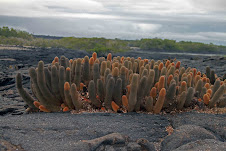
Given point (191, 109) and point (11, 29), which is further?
point (11, 29)

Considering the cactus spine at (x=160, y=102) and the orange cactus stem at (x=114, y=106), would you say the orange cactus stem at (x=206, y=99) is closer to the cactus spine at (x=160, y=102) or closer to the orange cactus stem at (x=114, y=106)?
the cactus spine at (x=160, y=102)

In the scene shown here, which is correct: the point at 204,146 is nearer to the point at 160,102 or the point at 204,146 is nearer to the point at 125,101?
the point at 160,102

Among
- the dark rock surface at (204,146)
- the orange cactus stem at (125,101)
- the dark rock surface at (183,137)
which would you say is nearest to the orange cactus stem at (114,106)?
the orange cactus stem at (125,101)

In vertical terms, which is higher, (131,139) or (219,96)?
(219,96)

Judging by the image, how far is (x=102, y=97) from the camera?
15.4 ft

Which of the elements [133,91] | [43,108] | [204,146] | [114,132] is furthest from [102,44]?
[204,146]

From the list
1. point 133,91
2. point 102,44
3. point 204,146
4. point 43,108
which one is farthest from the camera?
point 102,44

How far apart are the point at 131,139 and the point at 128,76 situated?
6.10ft

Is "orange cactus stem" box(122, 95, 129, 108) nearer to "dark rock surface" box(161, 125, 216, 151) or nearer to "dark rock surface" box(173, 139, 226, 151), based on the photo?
"dark rock surface" box(161, 125, 216, 151)

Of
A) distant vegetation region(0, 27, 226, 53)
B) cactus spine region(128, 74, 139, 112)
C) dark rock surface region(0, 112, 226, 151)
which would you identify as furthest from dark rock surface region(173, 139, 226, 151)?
distant vegetation region(0, 27, 226, 53)

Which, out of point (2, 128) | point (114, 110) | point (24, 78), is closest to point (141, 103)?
point (114, 110)

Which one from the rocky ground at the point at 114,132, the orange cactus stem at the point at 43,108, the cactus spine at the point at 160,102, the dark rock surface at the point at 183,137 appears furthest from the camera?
the orange cactus stem at the point at 43,108

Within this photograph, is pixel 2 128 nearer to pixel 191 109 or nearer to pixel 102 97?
pixel 102 97

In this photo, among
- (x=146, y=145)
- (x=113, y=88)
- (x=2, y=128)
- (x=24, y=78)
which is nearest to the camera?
(x=146, y=145)
